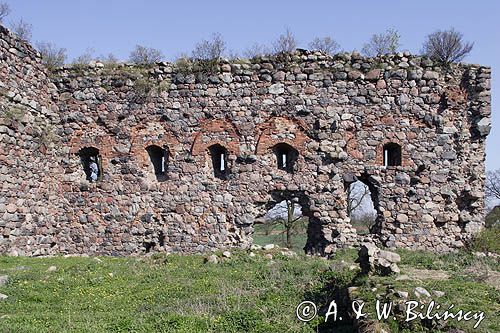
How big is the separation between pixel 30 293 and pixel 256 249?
5134mm

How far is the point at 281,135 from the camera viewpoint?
1244cm

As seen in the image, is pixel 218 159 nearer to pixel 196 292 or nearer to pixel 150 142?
pixel 150 142

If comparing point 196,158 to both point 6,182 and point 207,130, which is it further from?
point 6,182

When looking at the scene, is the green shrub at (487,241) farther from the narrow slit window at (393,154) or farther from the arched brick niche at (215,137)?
the arched brick niche at (215,137)

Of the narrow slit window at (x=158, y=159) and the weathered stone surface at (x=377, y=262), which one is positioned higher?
the narrow slit window at (x=158, y=159)

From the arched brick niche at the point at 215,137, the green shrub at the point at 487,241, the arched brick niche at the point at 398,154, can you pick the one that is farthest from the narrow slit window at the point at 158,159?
the green shrub at the point at 487,241

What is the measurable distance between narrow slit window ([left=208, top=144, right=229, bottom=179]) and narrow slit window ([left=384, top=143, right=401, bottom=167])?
3.98 meters

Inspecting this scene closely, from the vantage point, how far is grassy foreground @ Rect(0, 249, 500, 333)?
6.10m

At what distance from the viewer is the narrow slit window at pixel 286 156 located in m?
12.5

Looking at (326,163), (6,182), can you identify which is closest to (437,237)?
(326,163)

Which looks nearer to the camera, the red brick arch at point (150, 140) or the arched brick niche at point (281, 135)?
the arched brick niche at point (281, 135)

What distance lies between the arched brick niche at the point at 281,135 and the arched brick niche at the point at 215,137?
62 cm

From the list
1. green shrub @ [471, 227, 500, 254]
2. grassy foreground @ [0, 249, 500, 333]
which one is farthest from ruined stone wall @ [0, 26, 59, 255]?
green shrub @ [471, 227, 500, 254]

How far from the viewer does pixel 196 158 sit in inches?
496
